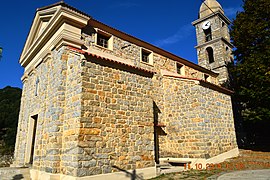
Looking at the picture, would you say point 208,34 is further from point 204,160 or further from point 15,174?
point 15,174

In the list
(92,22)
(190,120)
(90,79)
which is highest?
(92,22)

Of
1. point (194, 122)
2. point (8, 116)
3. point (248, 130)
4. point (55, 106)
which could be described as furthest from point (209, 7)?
point (8, 116)

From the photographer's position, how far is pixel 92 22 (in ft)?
32.7

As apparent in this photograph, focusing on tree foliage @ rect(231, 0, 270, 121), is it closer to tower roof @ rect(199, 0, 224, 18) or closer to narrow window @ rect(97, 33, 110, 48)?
tower roof @ rect(199, 0, 224, 18)

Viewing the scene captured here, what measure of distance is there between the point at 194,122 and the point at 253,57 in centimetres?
801

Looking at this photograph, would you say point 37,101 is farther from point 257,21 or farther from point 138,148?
point 257,21

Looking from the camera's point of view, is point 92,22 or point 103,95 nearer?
point 103,95

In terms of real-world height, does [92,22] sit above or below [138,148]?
above

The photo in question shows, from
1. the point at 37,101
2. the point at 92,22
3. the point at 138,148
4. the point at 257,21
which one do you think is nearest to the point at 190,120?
the point at 138,148

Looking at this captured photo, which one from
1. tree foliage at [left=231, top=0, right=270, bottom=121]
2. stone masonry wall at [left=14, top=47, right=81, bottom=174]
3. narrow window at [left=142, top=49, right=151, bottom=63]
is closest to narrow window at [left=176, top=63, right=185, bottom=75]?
narrow window at [left=142, top=49, right=151, bottom=63]

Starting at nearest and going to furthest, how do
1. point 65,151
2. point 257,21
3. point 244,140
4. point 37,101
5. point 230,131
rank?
point 65,151 < point 37,101 < point 230,131 < point 257,21 < point 244,140

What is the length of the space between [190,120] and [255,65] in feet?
24.0

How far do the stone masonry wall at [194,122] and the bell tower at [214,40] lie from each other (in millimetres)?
8887

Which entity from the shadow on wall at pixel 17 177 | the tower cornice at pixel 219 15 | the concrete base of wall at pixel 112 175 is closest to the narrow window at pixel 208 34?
the tower cornice at pixel 219 15
